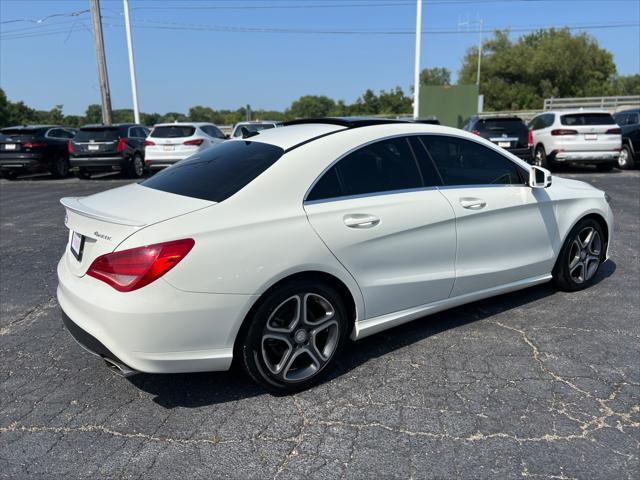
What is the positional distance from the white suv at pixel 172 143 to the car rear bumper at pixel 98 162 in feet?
3.99

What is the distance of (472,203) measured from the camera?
12.8 feet

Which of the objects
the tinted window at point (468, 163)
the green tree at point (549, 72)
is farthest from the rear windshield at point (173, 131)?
the green tree at point (549, 72)

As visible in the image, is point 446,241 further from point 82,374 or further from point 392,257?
point 82,374

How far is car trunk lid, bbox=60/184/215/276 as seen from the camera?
9.31 ft

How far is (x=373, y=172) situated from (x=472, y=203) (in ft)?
2.84

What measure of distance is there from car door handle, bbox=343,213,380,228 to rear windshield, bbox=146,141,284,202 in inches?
23.2

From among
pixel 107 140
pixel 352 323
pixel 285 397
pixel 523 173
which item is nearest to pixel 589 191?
pixel 523 173

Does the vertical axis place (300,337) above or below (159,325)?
below

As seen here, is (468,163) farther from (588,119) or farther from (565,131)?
(588,119)

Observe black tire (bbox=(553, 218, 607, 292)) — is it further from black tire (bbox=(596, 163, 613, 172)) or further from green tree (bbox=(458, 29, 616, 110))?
green tree (bbox=(458, 29, 616, 110))

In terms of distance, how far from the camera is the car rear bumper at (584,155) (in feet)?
42.9

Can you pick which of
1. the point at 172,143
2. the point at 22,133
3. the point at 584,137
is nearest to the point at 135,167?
the point at 172,143

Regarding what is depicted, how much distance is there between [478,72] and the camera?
59.9 metres

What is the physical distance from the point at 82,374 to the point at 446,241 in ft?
8.63
